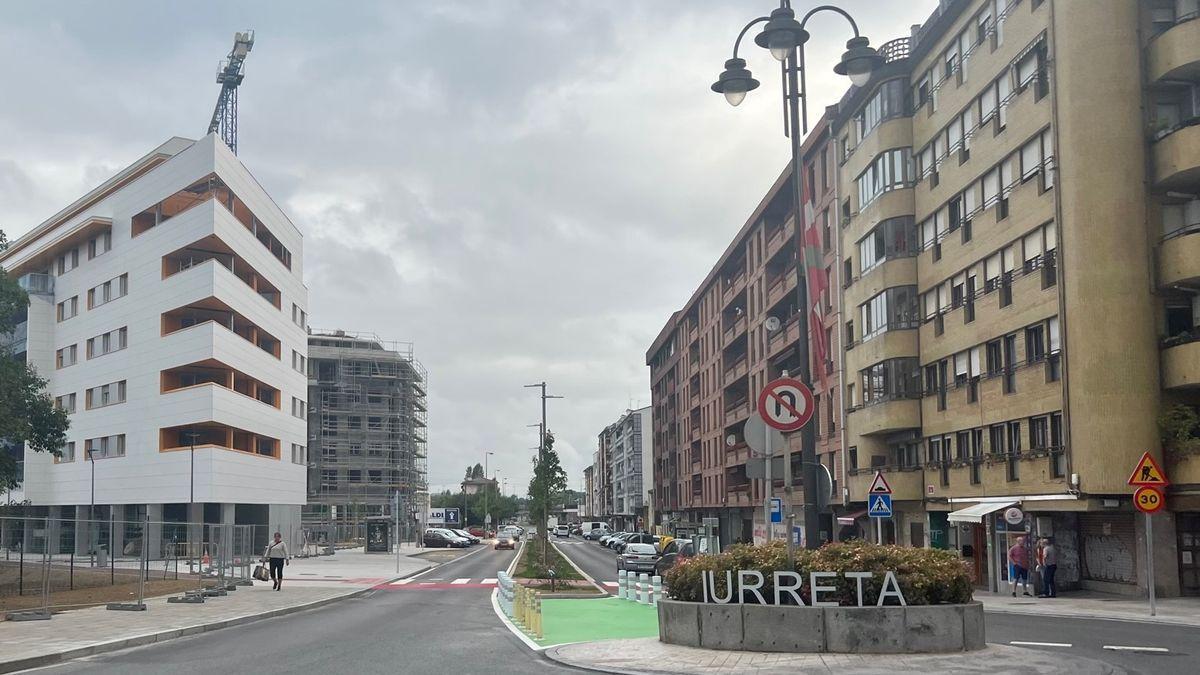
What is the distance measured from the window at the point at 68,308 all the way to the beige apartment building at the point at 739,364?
39.1m

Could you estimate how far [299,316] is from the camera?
249 feet

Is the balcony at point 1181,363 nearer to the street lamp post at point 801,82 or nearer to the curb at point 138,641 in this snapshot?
the street lamp post at point 801,82

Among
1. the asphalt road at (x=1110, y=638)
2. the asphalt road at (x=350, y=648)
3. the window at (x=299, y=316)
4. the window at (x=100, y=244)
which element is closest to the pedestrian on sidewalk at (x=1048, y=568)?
the asphalt road at (x=1110, y=638)

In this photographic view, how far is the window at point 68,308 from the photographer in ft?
225

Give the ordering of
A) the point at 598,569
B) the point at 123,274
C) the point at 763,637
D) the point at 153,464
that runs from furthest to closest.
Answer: the point at 123,274 → the point at 153,464 → the point at 598,569 → the point at 763,637

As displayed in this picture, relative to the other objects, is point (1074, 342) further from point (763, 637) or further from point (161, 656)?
point (161, 656)

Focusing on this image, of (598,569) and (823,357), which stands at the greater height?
(823,357)

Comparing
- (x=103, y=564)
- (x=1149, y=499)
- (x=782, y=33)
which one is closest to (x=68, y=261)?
(x=103, y=564)

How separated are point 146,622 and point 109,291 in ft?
154

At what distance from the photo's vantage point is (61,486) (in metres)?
67.0

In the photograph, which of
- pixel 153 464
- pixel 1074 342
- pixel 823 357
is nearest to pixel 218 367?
pixel 153 464

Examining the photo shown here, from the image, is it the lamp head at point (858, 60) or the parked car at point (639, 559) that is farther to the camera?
the parked car at point (639, 559)

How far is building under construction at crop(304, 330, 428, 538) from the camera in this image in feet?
374

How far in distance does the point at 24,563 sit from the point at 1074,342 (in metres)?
26.4
